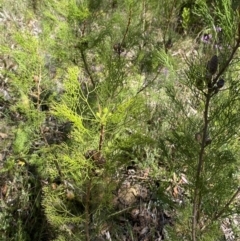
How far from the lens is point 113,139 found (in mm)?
1656

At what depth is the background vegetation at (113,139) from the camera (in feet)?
5.09

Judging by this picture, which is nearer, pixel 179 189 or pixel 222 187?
pixel 222 187

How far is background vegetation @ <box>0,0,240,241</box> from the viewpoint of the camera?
1552mm

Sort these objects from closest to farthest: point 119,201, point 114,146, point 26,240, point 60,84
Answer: point 114,146 → point 26,240 → point 119,201 → point 60,84

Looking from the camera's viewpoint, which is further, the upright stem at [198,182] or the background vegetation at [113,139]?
the background vegetation at [113,139]

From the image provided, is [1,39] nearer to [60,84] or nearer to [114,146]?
[60,84]

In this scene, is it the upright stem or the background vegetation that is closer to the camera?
the upright stem

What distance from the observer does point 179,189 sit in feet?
8.73

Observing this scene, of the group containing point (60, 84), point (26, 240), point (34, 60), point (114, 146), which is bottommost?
point (26, 240)

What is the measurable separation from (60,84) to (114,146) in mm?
1557

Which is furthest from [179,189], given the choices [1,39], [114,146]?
[1,39]

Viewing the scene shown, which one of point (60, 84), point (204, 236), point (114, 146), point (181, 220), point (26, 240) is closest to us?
point (114, 146)

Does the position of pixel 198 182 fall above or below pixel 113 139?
below

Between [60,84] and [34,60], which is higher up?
[60,84]
